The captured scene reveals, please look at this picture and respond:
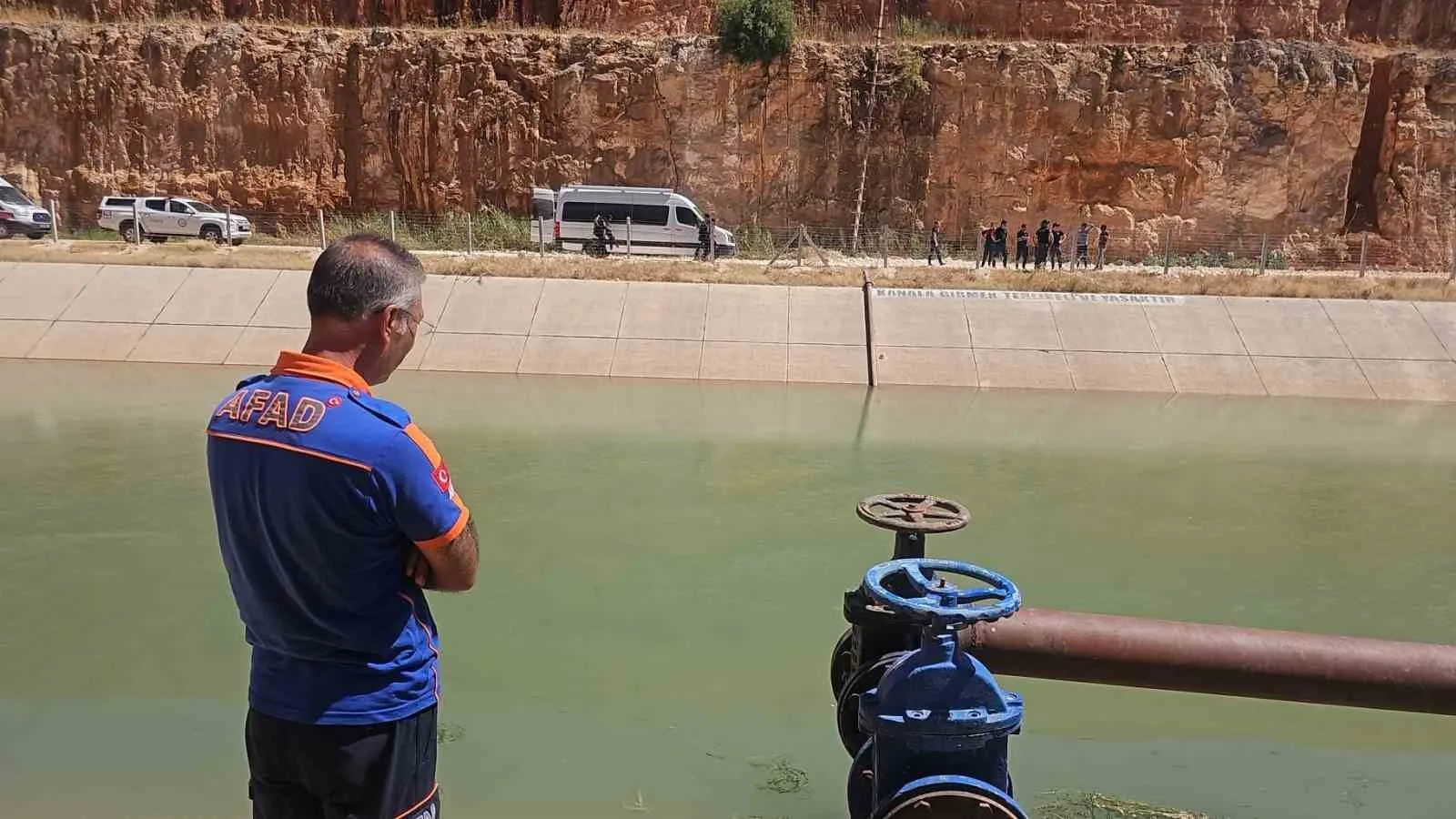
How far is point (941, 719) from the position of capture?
2.72 metres

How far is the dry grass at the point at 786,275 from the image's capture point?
61.1ft

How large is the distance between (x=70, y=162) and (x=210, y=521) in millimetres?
26622

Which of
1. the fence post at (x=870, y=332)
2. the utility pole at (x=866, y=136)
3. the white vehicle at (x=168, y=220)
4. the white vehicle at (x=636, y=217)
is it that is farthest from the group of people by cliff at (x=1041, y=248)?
the white vehicle at (x=168, y=220)

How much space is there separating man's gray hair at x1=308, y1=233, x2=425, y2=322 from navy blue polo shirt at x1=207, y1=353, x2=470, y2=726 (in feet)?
0.45

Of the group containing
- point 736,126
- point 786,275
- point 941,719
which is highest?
point 736,126

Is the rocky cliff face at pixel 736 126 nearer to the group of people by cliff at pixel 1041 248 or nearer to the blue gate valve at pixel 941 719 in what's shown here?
the group of people by cliff at pixel 1041 248

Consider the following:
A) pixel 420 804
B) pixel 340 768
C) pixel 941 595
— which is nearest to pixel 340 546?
pixel 340 768

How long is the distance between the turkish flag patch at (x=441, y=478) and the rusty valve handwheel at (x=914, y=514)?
1.47 meters

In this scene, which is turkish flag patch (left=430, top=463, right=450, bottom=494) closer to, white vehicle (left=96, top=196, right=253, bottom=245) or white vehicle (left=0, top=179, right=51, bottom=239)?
white vehicle (left=96, top=196, right=253, bottom=245)

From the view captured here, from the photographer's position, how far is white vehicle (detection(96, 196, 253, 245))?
80.2 ft

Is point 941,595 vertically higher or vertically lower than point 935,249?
higher

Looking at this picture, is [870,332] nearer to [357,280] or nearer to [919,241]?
[919,241]

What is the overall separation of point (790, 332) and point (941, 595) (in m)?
13.9

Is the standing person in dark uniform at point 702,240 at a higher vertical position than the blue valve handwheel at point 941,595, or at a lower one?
lower
